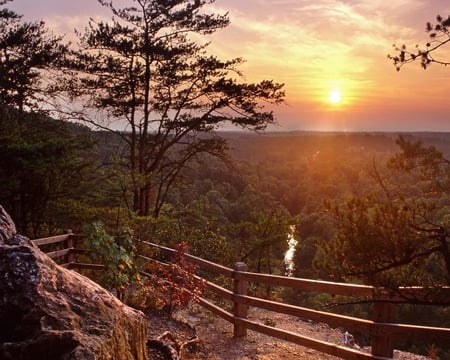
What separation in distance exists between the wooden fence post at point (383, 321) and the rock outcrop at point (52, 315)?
2524mm

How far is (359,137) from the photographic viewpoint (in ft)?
363

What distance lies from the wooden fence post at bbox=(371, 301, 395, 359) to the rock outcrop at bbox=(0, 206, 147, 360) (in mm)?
2524

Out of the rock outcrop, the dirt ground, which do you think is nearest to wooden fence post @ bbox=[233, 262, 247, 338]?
the dirt ground

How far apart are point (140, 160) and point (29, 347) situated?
12.9m

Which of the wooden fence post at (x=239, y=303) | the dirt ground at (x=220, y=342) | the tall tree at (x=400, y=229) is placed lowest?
the dirt ground at (x=220, y=342)

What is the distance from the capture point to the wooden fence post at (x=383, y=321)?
14.5 feet

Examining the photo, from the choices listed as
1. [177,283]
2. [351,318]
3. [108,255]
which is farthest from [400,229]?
[177,283]

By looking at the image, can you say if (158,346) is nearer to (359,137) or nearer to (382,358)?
(382,358)

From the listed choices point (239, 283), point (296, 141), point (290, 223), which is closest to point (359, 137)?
point (296, 141)

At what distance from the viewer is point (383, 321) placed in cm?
446

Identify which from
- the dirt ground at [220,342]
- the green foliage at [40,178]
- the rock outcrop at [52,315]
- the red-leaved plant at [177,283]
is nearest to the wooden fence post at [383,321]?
the dirt ground at [220,342]

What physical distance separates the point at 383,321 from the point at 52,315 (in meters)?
3.21

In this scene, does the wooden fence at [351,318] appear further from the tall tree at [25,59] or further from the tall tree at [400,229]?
the tall tree at [25,59]

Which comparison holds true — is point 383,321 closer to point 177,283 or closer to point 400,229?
point 400,229
